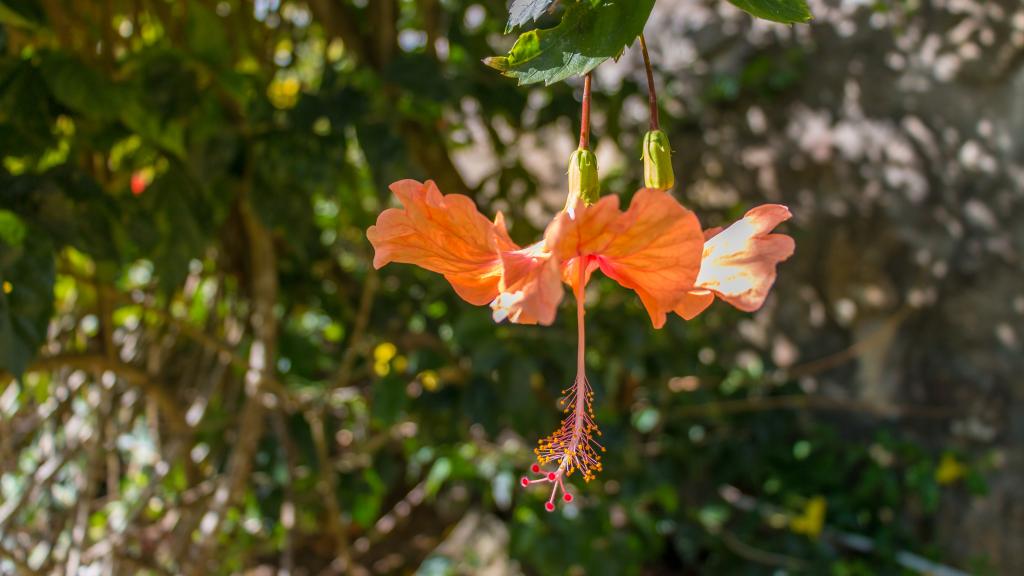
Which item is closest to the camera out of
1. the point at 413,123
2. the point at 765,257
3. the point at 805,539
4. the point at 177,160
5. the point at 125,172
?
the point at 765,257

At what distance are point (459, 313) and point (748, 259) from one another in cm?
101

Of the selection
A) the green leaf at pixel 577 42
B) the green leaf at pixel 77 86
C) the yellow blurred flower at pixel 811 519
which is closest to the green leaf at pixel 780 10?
the green leaf at pixel 577 42

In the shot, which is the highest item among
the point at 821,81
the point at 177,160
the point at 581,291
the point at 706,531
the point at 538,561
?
the point at 581,291

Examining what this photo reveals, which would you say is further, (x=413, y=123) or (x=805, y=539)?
(x=805, y=539)

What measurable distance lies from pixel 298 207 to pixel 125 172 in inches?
12.1

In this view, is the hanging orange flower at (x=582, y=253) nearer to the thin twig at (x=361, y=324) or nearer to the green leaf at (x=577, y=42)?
the green leaf at (x=577, y=42)

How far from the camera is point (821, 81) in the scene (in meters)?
2.12

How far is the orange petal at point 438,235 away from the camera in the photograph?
1.58 feet

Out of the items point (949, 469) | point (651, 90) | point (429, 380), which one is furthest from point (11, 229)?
point (949, 469)

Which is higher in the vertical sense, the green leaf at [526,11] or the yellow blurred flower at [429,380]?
the green leaf at [526,11]

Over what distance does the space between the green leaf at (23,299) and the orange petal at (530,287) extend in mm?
491

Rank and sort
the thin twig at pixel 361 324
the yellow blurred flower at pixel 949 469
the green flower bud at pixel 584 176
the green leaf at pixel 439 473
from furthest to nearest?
1. the yellow blurred flower at pixel 949 469
2. the green leaf at pixel 439 473
3. the thin twig at pixel 361 324
4. the green flower bud at pixel 584 176

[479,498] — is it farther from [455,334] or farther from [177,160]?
[177,160]

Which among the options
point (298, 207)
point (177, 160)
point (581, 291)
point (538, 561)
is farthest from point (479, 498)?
point (581, 291)
